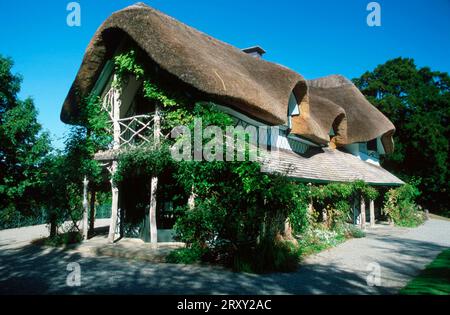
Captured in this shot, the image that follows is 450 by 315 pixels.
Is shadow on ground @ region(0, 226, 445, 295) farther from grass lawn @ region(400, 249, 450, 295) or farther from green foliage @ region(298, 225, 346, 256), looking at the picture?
green foliage @ region(298, 225, 346, 256)

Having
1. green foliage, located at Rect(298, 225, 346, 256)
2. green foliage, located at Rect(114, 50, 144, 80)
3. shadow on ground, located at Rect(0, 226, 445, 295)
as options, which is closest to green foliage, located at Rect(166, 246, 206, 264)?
shadow on ground, located at Rect(0, 226, 445, 295)

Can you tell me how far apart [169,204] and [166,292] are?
228 inches

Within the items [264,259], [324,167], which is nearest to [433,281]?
[264,259]

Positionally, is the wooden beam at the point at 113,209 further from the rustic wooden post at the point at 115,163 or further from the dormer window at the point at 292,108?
the dormer window at the point at 292,108

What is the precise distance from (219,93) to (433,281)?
6509mm

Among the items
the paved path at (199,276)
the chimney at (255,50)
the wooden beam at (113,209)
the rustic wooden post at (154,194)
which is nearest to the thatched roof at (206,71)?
the rustic wooden post at (154,194)

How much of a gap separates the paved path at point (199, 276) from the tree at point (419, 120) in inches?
877

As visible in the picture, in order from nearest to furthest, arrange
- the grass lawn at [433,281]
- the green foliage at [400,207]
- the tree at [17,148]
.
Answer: the grass lawn at [433,281]
the green foliage at [400,207]
the tree at [17,148]

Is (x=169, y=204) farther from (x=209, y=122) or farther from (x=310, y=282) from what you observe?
(x=310, y=282)

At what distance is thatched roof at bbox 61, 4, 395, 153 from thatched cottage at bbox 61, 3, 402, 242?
0.10 feet

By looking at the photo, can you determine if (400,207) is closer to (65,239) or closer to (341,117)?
(341,117)

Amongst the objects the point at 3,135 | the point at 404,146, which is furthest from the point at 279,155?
the point at 404,146

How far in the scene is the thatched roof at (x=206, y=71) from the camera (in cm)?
897

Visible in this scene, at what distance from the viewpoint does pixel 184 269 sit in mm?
6895
